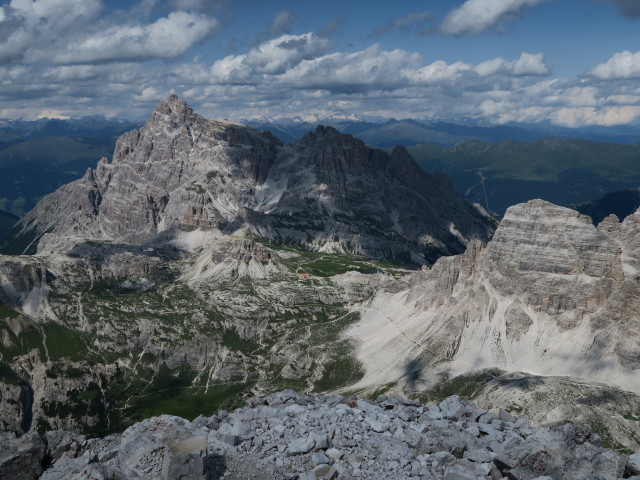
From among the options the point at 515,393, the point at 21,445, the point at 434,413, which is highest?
the point at 21,445

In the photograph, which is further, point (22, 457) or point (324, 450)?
point (324, 450)

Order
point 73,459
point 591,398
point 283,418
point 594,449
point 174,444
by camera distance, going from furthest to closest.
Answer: point 591,398 < point 283,418 < point 594,449 < point 73,459 < point 174,444

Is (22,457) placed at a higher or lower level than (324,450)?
higher

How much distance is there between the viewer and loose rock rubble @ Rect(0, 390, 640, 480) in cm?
4228

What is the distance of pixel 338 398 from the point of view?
59.2m

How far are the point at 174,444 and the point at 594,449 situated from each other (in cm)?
3379

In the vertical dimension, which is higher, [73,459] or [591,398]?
[73,459]

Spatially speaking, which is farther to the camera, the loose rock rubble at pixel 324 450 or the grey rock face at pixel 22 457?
the grey rock face at pixel 22 457

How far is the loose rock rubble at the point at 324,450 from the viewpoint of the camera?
4228 cm

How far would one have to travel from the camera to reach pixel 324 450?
46000 mm

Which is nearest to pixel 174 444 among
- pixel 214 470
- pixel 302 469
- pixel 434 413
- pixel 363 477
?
pixel 214 470

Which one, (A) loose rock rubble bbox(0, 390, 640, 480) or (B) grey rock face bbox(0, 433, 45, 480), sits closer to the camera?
(A) loose rock rubble bbox(0, 390, 640, 480)

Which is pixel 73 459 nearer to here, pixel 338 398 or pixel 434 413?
pixel 338 398

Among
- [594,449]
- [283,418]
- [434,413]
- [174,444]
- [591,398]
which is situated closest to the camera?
[174,444]
